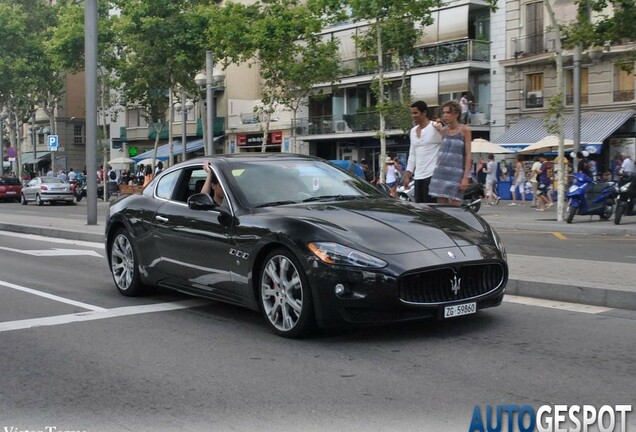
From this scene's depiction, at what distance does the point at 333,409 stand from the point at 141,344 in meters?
2.31

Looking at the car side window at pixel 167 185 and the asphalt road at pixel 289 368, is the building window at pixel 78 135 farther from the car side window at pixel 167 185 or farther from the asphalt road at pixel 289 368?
the asphalt road at pixel 289 368

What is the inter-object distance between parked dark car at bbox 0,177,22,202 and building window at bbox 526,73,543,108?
94.2ft

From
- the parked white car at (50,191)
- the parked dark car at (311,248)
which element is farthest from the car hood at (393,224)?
the parked white car at (50,191)

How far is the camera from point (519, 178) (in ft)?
104

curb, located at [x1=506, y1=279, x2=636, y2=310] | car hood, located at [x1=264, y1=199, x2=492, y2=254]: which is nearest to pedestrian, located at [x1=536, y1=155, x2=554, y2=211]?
curb, located at [x1=506, y1=279, x2=636, y2=310]

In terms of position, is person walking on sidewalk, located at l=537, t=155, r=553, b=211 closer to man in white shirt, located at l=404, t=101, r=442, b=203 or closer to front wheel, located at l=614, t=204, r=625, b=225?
front wheel, located at l=614, t=204, r=625, b=225

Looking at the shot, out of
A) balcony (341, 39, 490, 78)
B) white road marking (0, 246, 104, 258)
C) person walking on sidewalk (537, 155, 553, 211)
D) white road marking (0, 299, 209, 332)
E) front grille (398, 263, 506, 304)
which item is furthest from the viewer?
balcony (341, 39, 490, 78)

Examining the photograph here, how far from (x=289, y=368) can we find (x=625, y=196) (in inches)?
604

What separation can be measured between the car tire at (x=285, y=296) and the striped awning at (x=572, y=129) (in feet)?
93.8

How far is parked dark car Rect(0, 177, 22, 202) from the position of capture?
46938 mm

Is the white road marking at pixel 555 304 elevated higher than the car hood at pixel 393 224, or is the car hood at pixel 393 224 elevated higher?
the car hood at pixel 393 224

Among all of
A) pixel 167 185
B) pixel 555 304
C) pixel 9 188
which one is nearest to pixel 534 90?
pixel 9 188

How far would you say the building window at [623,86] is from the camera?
116 feet

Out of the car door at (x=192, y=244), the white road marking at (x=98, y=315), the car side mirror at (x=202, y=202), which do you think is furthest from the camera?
the white road marking at (x=98, y=315)
